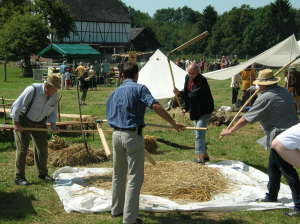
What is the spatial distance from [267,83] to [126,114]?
81.1 inches

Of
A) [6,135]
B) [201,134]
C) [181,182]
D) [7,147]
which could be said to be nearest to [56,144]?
[7,147]

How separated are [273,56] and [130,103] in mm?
11969

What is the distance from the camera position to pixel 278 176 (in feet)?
19.2

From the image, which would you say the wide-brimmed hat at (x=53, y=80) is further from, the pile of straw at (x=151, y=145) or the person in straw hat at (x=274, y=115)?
the pile of straw at (x=151, y=145)

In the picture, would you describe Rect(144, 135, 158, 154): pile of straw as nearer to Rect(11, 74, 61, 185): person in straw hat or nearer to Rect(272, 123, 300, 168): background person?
Rect(11, 74, 61, 185): person in straw hat

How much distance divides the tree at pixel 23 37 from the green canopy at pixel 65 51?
576 mm

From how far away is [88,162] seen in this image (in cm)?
819

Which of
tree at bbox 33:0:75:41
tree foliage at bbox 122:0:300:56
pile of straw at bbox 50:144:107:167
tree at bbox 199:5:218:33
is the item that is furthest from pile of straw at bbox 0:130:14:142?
tree at bbox 199:5:218:33

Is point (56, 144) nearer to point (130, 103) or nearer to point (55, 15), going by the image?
point (130, 103)

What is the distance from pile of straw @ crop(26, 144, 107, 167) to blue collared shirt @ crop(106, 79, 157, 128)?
321 cm

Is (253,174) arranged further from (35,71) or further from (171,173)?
(35,71)

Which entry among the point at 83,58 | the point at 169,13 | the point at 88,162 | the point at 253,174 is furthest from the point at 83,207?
the point at 169,13

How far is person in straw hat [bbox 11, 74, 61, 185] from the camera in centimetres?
642

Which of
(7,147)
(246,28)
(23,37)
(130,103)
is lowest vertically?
(7,147)
